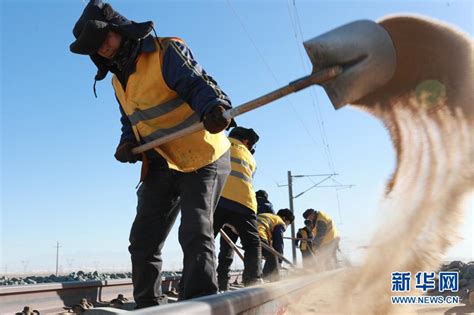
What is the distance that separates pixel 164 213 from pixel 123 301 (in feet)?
8.04

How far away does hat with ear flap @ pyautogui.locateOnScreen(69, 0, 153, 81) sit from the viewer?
3.01 m

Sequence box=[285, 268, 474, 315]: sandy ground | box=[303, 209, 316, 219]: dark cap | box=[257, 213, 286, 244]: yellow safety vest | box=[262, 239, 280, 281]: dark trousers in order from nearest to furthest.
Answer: box=[285, 268, 474, 315]: sandy ground → box=[262, 239, 280, 281]: dark trousers → box=[257, 213, 286, 244]: yellow safety vest → box=[303, 209, 316, 219]: dark cap

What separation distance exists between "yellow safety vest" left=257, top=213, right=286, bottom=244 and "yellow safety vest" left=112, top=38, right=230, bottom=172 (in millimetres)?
4835

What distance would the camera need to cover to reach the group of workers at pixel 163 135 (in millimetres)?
2836

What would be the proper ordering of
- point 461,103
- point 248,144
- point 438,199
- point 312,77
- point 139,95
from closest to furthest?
point 312,77 < point 139,95 < point 461,103 < point 438,199 < point 248,144

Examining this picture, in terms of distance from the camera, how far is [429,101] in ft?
12.1

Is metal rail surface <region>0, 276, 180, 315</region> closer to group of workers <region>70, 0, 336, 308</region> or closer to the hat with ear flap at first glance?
group of workers <region>70, 0, 336, 308</region>

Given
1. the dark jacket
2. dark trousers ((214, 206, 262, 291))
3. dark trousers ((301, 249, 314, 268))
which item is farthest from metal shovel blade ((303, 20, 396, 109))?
dark trousers ((301, 249, 314, 268))

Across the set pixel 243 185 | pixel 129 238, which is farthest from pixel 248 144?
pixel 129 238

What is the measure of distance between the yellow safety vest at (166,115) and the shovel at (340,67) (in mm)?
109

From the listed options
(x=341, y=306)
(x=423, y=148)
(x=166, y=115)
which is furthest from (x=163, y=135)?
(x=341, y=306)

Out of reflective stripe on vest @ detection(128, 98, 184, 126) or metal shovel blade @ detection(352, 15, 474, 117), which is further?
metal shovel blade @ detection(352, 15, 474, 117)

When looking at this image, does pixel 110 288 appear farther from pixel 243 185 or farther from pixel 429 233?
pixel 429 233

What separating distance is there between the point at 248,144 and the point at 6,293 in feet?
10.5
